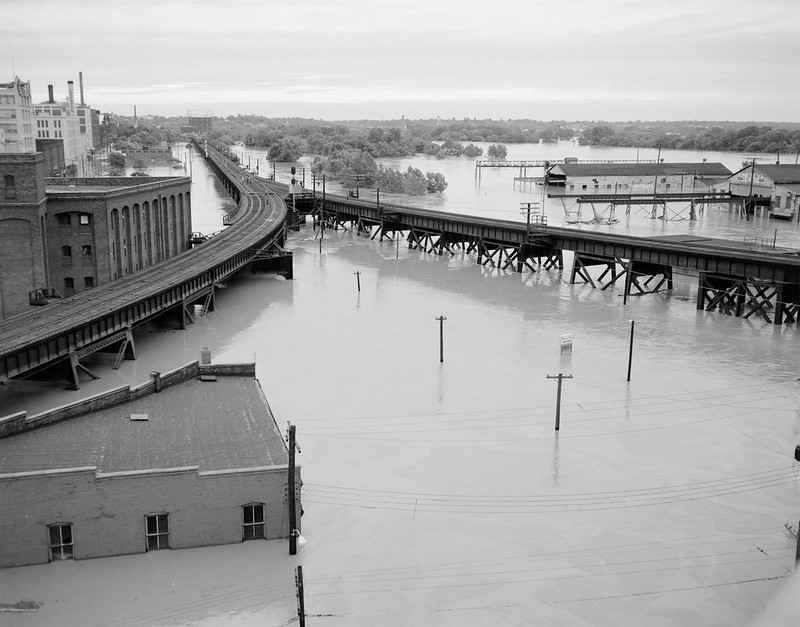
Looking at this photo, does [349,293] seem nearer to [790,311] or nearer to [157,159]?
[790,311]

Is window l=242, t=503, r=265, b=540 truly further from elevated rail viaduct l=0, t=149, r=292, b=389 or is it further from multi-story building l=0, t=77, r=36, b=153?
multi-story building l=0, t=77, r=36, b=153

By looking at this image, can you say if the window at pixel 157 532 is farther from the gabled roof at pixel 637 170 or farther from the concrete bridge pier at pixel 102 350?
the gabled roof at pixel 637 170

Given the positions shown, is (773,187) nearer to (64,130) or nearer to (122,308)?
(122,308)

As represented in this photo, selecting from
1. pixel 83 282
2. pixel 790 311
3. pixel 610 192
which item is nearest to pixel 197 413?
pixel 83 282

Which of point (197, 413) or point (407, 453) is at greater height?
point (197, 413)

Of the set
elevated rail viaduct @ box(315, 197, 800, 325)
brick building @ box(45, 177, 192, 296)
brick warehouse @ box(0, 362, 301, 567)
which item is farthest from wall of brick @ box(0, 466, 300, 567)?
elevated rail viaduct @ box(315, 197, 800, 325)

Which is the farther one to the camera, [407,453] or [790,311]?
[790,311]
